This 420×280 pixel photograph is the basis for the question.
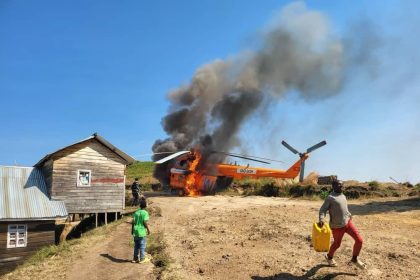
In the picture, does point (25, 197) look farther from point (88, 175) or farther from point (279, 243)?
point (279, 243)

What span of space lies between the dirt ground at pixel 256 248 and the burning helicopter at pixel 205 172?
9.40 m

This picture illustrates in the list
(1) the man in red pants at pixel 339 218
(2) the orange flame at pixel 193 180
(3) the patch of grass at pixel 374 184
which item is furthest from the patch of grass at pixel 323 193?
(1) the man in red pants at pixel 339 218

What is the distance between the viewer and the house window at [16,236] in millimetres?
21016

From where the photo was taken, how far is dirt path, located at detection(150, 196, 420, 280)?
11.2m

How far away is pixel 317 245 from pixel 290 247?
3.41 meters

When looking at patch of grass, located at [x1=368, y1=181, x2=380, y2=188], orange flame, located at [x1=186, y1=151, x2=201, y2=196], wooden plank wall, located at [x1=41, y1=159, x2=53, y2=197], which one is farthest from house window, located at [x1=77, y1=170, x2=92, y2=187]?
patch of grass, located at [x1=368, y1=181, x2=380, y2=188]

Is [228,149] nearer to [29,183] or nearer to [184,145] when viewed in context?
[184,145]

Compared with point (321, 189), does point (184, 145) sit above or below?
above

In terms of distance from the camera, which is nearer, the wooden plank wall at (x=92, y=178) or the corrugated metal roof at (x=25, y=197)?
the corrugated metal roof at (x=25, y=197)

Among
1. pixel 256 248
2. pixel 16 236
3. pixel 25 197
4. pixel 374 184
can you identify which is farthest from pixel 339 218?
pixel 374 184

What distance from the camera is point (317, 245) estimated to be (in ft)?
34.1

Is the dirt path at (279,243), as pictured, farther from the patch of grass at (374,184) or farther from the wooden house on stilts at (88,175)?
the patch of grass at (374,184)

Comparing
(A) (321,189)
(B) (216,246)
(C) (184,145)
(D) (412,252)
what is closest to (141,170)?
(C) (184,145)

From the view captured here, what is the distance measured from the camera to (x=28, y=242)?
2144 cm
